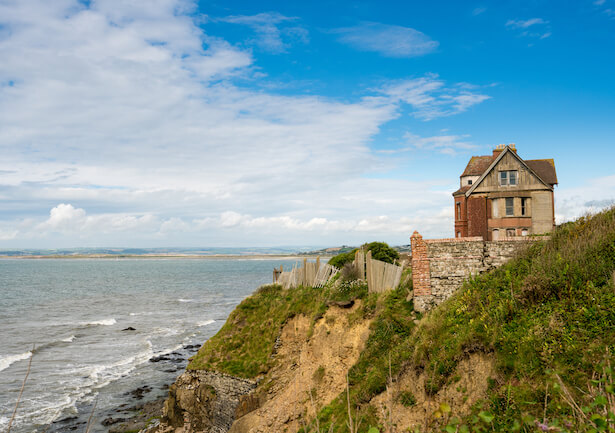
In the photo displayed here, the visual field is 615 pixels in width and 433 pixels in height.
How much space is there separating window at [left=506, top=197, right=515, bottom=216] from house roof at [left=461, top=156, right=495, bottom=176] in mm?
4819

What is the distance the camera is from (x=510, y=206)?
32.9 meters

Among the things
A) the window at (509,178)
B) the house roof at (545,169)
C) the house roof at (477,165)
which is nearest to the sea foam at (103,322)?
the house roof at (477,165)

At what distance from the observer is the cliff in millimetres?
9055

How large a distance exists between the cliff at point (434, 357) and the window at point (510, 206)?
1818cm

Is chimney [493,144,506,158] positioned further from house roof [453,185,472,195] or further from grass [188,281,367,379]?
grass [188,281,367,379]

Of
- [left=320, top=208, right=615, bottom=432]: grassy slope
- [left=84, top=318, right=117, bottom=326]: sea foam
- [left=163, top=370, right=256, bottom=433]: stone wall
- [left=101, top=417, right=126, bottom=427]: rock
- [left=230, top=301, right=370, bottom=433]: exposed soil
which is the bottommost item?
[left=101, top=417, right=126, bottom=427]: rock

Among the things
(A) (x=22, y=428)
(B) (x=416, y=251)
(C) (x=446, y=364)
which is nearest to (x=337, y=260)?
(B) (x=416, y=251)

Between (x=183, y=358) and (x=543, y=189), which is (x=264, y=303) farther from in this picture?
(x=543, y=189)

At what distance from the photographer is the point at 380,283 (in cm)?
1955

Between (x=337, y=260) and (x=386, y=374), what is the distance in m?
13.2

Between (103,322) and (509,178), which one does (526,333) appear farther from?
(103,322)

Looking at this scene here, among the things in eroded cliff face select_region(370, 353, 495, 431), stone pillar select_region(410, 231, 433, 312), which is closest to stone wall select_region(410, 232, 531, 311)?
stone pillar select_region(410, 231, 433, 312)

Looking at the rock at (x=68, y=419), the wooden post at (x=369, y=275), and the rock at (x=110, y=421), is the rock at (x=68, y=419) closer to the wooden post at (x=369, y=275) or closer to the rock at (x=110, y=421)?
the rock at (x=110, y=421)

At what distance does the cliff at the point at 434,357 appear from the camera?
9.05 meters
